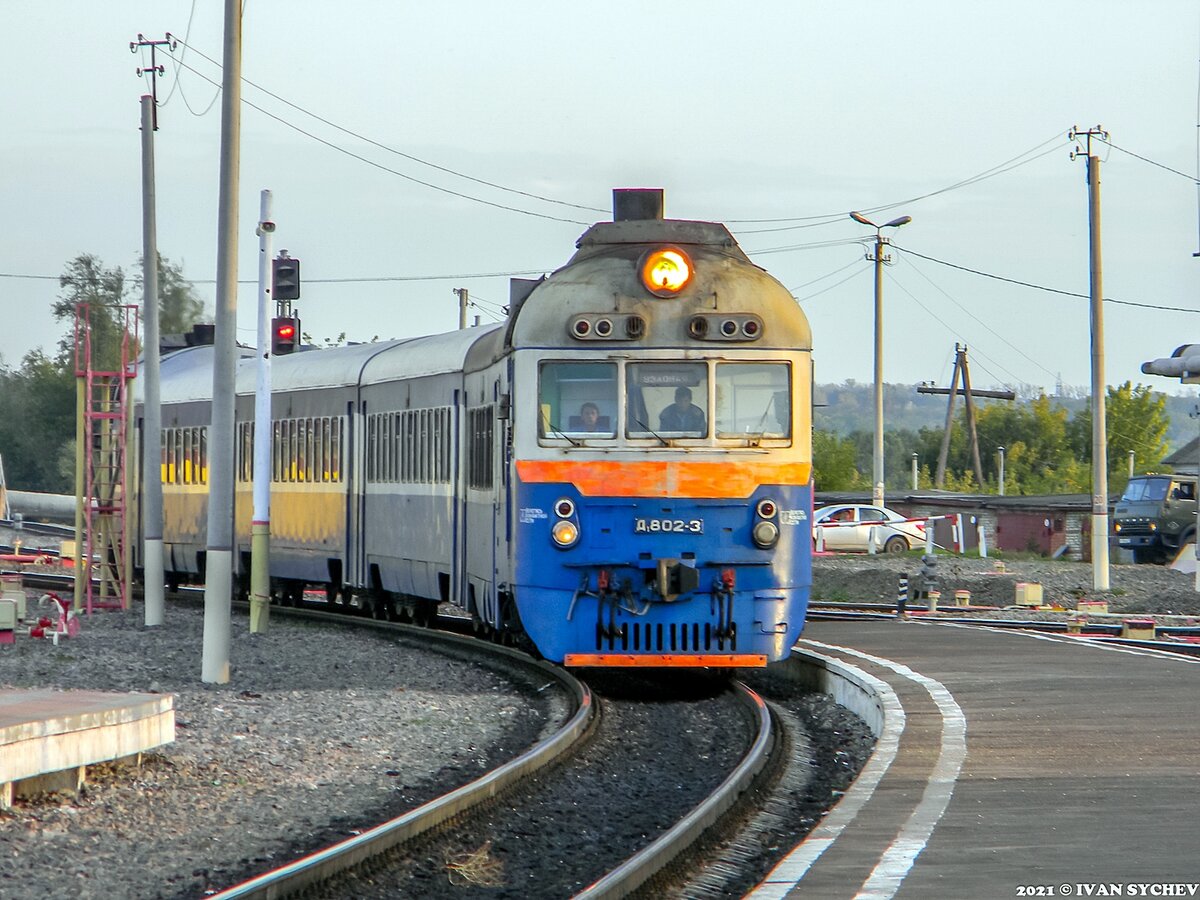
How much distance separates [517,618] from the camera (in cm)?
1488

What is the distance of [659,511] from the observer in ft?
44.3

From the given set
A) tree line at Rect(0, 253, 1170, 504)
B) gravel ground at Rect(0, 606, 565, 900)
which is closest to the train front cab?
gravel ground at Rect(0, 606, 565, 900)

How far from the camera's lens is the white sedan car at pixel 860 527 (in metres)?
46.6

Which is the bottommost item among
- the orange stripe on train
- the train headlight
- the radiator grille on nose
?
the radiator grille on nose

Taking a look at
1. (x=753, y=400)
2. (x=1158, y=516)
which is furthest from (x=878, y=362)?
(x=753, y=400)

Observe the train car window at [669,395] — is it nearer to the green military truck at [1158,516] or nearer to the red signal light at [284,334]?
the red signal light at [284,334]

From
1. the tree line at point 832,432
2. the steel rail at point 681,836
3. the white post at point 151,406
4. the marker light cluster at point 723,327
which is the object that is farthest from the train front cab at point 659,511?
the tree line at point 832,432

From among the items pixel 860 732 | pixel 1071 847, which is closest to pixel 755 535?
pixel 860 732

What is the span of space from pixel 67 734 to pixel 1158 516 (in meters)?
42.2

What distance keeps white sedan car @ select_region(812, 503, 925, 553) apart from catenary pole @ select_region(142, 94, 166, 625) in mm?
25559

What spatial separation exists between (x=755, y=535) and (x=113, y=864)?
673cm

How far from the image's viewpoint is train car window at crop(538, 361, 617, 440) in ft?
45.0

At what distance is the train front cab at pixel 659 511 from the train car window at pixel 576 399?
0.03 feet

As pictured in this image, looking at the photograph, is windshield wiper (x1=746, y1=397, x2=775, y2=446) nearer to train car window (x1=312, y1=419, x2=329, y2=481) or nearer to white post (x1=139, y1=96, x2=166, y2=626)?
train car window (x1=312, y1=419, x2=329, y2=481)
